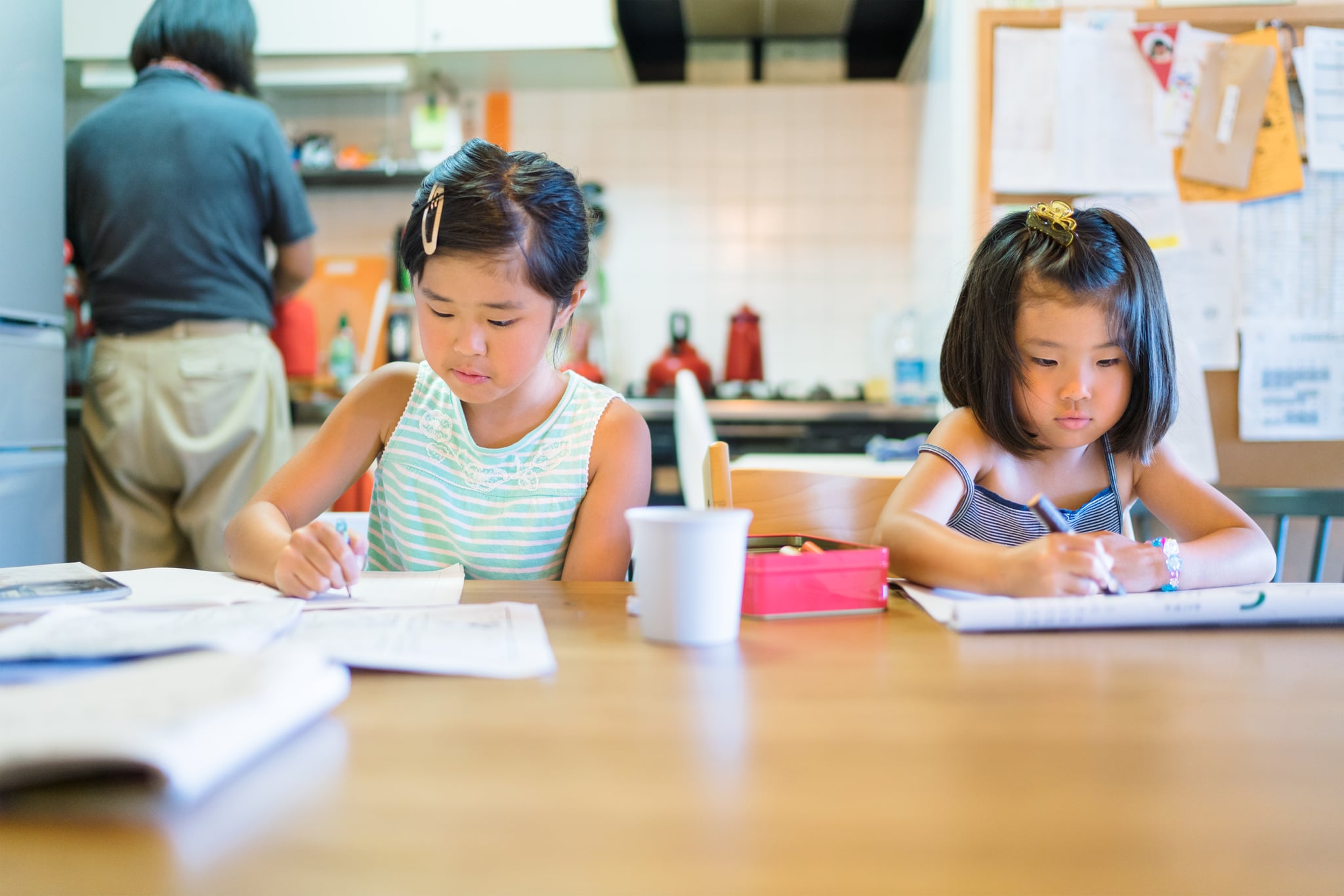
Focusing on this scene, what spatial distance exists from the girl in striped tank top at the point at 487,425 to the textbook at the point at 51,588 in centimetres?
15

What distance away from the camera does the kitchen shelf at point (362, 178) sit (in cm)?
314

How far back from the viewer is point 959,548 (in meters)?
0.88

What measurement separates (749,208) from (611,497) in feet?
7.98

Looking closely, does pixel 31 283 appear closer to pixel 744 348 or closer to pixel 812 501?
pixel 812 501

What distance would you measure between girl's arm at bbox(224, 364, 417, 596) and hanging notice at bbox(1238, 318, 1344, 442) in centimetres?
174

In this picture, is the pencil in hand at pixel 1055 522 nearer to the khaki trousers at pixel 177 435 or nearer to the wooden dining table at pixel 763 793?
the wooden dining table at pixel 763 793

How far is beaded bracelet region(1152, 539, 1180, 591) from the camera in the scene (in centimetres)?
85

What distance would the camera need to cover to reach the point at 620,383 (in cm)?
333

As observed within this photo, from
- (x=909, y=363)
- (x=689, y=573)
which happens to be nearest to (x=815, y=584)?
(x=689, y=573)

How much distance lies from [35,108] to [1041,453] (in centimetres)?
181

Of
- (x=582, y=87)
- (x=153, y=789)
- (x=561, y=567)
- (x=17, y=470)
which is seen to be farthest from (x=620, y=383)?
(x=153, y=789)

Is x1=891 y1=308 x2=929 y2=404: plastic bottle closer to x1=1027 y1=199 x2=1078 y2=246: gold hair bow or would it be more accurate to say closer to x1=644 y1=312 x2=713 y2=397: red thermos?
x1=644 y1=312 x2=713 y2=397: red thermos

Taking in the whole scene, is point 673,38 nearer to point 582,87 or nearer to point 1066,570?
point 582,87

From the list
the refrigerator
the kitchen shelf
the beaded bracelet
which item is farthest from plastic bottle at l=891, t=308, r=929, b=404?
the refrigerator
